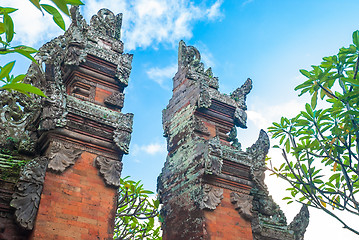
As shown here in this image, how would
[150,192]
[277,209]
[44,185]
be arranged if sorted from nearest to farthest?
Result: 1. [44,185]
2. [277,209]
3. [150,192]

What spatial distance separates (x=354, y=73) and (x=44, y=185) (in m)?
5.96

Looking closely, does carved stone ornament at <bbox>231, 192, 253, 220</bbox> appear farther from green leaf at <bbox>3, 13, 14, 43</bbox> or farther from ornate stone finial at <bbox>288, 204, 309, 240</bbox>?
green leaf at <bbox>3, 13, 14, 43</bbox>

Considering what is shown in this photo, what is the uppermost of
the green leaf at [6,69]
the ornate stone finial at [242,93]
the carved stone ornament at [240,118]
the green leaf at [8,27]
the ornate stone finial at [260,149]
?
the ornate stone finial at [242,93]

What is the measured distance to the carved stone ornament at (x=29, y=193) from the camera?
5.63m

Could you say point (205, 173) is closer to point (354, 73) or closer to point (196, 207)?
point (196, 207)

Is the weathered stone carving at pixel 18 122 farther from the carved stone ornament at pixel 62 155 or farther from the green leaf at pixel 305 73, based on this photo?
the green leaf at pixel 305 73

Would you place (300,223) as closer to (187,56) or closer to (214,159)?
(214,159)

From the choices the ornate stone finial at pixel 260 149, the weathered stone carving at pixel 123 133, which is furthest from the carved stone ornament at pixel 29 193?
the ornate stone finial at pixel 260 149

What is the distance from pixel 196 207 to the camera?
8227 millimetres

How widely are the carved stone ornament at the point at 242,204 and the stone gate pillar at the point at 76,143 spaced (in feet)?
10.7

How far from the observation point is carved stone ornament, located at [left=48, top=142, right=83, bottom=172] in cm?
649

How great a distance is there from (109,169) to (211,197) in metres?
2.77

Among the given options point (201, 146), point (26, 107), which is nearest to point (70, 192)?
point (26, 107)

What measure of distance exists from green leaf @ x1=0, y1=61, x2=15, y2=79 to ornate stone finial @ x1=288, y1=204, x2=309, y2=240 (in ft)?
31.7
